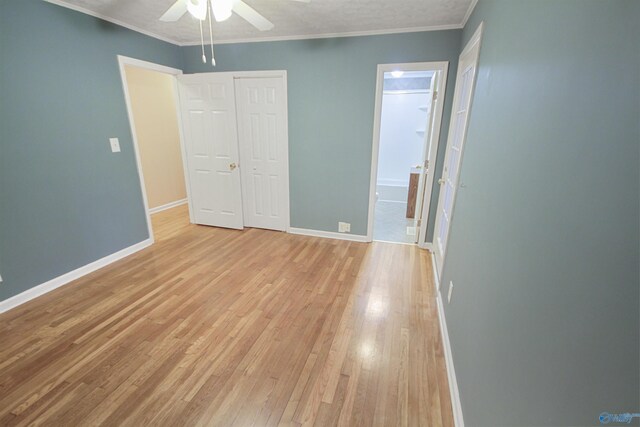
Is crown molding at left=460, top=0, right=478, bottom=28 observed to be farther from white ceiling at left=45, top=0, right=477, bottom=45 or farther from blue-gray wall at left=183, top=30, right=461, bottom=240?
blue-gray wall at left=183, top=30, right=461, bottom=240

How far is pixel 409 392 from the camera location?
157 centimetres

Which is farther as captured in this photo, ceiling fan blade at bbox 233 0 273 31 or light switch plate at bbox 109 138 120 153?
light switch plate at bbox 109 138 120 153

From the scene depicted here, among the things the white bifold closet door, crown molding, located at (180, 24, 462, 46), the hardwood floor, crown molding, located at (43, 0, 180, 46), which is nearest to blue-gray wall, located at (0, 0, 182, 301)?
crown molding, located at (43, 0, 180, 46)

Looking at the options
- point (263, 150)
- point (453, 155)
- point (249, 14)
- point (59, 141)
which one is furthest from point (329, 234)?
point (59, 141)

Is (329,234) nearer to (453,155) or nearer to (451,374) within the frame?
(453,155)

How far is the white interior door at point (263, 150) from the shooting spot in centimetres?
345

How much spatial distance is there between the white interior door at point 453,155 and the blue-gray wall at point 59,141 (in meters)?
3.40

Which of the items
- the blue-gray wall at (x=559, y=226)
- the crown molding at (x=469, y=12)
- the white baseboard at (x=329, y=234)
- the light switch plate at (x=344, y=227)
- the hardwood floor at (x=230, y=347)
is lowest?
the hardwood floor at (x=230, y=347)

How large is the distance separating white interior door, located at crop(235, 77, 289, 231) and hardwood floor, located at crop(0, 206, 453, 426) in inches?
41.8

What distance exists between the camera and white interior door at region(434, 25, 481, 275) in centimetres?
226

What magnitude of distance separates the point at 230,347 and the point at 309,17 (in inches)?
115

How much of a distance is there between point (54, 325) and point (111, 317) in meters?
0.37

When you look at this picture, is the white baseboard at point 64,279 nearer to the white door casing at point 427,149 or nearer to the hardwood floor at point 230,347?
the hardwood floor at point 230,347

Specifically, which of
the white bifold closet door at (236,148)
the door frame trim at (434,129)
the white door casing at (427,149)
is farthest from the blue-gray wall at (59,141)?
the white door casing at (427,149)
